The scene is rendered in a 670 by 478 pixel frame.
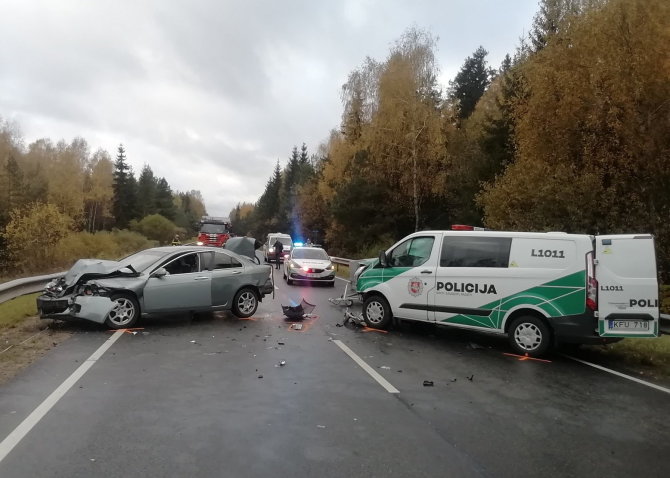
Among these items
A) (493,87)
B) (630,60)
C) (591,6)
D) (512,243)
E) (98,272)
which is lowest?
(98,272)

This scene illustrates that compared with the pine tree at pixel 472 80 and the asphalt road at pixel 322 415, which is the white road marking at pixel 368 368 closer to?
the asphalt road at pixel 322 415

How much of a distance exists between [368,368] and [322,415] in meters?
2.19

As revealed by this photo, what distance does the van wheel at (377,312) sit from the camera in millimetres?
10570

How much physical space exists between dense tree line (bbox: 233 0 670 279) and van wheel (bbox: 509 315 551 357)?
27.1 ft

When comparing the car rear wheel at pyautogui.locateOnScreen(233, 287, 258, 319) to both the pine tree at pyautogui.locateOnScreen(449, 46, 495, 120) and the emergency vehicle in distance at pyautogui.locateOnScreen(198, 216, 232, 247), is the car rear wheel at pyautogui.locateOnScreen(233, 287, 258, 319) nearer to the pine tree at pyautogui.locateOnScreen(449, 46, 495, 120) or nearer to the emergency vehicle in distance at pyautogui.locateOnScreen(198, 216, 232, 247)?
the emergency vehicle in distance at pyautogui.locateOnScreen(198, 216, 232, 247)

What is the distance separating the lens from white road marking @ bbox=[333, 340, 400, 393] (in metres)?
6.46

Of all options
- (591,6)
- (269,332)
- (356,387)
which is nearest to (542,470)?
(356,387)

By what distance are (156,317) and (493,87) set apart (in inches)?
1541

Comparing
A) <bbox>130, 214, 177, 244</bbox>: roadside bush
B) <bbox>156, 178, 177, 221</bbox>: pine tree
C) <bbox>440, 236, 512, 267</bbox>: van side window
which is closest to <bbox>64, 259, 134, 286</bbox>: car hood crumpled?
<bbox>440, 236, 512, 267</bbox>: van side window

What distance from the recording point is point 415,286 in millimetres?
9953

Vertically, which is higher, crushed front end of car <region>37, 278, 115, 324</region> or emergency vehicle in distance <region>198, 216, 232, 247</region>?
emergency vehicle in distance <region>198, 216, 232, 247</region>

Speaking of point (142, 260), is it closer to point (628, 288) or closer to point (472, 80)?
point (628, 288)

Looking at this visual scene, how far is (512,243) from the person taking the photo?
9.05 metres

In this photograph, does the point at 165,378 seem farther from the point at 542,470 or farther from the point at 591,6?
the point at 591,6
